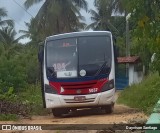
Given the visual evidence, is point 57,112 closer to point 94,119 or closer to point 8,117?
point 8,117

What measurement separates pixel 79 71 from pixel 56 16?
76.0ft

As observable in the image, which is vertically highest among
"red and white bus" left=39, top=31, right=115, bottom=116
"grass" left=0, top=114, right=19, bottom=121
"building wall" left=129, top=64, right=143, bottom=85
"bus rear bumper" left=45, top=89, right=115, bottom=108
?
"red and white bus" left=39, top=31, right=115, bottom=116

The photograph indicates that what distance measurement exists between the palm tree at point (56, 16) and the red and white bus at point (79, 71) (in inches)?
871

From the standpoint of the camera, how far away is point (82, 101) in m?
12.6

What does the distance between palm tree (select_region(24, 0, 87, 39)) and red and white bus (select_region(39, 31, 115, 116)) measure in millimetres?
22125

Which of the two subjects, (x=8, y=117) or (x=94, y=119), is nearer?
(x=94, y=119)

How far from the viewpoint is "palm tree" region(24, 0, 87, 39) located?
116ft

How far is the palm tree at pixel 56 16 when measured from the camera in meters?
35.4

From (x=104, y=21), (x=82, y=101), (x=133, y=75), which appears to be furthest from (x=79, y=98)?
(x=104, y=21)

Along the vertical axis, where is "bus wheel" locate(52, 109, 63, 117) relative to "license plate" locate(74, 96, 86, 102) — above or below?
below

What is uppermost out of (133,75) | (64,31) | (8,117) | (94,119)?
(64,31)

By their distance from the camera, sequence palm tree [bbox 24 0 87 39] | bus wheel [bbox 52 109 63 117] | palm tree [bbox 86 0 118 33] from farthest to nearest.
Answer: palm tree [bbox 86 0 118 33], palm tree [bbox 24 0 87 39], bus wheel [bbox 52 109 63 117]

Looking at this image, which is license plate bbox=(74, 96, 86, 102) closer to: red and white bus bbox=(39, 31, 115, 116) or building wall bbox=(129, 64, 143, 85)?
red and white bus bbox=(39, 31, 115, 116)

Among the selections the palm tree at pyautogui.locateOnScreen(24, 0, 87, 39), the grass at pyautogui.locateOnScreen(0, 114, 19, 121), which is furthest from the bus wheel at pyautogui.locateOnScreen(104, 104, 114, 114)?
the palm tree at pyautogui.locateOnScreen(24, 0, 87, 39)
